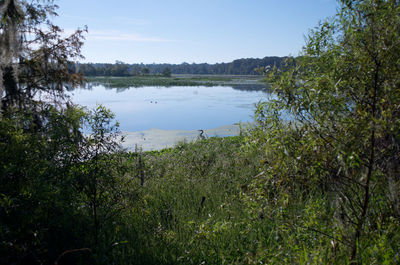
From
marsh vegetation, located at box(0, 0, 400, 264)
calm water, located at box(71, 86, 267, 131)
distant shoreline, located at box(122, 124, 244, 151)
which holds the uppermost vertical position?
marsh vegetation, located at box(0, 0, 400, 264)

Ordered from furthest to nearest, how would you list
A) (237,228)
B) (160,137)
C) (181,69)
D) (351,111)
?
(181,69)
(160,137)
(237,228)
(351,111)

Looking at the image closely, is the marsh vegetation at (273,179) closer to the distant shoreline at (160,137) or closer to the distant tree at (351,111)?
the distant tree at (351,111)

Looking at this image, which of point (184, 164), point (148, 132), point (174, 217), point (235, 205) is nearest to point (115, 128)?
point (174, 217)

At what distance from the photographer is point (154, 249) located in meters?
3.63

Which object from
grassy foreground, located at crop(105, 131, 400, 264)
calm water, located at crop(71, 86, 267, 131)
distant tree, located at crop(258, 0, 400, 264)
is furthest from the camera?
calm water, located at crop(71, 86, 267, 131)

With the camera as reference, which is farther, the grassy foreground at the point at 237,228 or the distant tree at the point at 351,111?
the grassy foreground at the point at 237,228

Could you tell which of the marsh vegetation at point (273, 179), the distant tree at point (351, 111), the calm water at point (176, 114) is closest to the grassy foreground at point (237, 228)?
the marsh vegetation at point (273, 179)

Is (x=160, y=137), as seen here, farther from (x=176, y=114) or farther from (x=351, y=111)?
A: (x=351, y=111)

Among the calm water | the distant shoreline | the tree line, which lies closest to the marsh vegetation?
the distant shoreline

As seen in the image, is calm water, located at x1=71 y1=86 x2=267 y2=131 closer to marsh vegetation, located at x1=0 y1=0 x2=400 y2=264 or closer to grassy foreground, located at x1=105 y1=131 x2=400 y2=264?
grassy foreground, located at x1=105 y1=131 x2=400 y2=264

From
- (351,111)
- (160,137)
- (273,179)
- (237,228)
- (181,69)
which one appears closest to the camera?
(351,111)

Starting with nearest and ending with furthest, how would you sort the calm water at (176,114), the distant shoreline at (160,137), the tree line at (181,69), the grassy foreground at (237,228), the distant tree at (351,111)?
the distant tree at (351,111) < the grassy foreground at (237,228) < the distant shoreline at (160,137) < the calm water at (176,114) < the tree line at (181,69)

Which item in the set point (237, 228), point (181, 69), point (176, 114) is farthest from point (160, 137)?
Answer: point (181, 69)

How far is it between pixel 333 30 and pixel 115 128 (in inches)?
107
